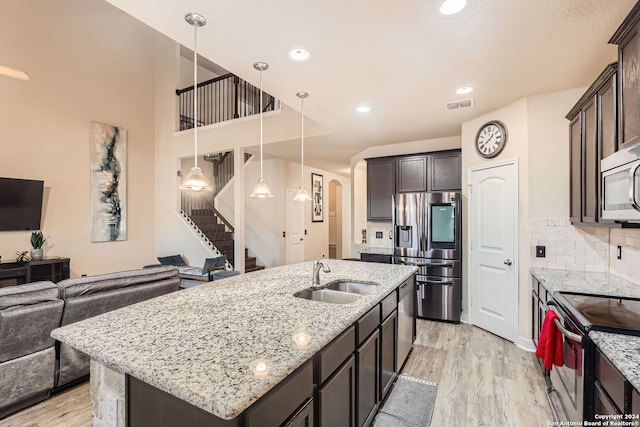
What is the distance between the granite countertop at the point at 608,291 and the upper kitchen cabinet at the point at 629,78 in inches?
40.7

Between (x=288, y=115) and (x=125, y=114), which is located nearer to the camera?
(x=288, y=115)

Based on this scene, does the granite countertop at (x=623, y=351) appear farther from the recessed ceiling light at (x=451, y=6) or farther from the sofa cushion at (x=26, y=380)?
the sofa cushion at (x=26, y=380)

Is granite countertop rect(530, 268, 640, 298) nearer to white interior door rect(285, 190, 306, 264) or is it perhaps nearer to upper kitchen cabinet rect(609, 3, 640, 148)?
upper kitchen cabinet rect(609, 3, 640, 148)

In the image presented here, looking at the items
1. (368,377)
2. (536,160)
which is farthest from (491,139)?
(368,377)

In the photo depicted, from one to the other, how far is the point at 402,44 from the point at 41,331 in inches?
133

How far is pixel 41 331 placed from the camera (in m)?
2.19

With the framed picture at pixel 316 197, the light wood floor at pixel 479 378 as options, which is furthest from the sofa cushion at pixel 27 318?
the framed picture at pixel 316 197

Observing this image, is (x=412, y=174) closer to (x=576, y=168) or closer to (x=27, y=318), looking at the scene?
(x=576, y=168)

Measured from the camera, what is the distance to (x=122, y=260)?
597 centimetres

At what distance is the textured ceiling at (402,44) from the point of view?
5.88 ft

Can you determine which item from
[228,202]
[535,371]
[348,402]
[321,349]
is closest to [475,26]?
[321,349]

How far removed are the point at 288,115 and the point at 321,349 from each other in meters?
3.88

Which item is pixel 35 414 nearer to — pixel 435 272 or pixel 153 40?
pixel 435 272

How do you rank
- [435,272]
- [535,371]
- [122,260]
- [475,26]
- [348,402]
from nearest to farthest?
[348,402] < [475,26] < [535,371] < [435,272] < [122,260]
